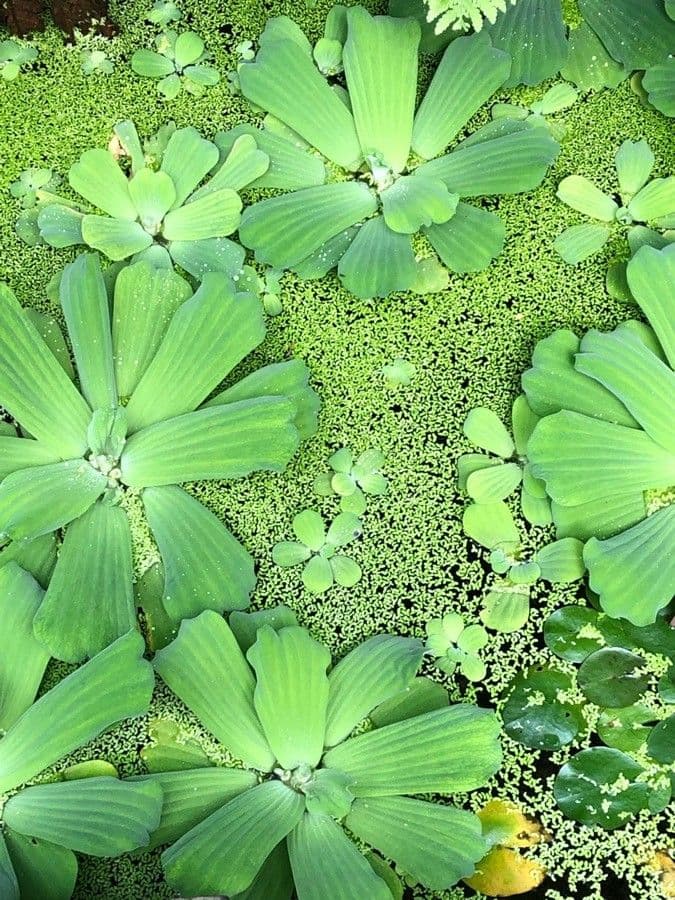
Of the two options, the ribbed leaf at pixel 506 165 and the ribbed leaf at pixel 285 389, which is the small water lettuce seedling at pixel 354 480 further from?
the ribbed leaf at pixel 506 165

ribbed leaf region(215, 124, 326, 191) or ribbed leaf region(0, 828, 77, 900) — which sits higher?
ribbed leaf region(215, 124, 326, 191)

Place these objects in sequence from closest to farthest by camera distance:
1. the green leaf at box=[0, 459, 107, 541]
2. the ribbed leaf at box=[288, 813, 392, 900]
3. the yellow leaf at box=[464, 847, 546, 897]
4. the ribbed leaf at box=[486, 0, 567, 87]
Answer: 1. the ribbed leaf at box=[288, 813, 392, 900]
2. the yellow leaf at box=[464, 847, 546, 897]
3. the green leaf at box=[0, 459, 107, 541]
4. the ribbed leaf at box=[486, 0, 567, 87]

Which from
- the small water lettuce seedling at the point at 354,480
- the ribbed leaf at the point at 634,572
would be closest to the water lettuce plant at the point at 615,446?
the ribbed leaf at the point at 634,572

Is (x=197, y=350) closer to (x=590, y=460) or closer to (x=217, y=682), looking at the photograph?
(x=217, y=682)

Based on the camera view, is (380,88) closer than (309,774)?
No

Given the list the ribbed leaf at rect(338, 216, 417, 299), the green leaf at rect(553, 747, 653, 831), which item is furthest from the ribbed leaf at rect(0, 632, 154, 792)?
the ribbed leaf at rect(338, 216, 417, 299)

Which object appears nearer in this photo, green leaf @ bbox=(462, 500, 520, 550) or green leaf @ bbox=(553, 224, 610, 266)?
green leaf @ bbox=(462, 500, 520, 550)

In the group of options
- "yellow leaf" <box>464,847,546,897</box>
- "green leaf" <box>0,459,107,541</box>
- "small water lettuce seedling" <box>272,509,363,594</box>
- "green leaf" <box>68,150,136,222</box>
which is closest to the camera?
"yellow leaf" <box>464,847,546,897</box>

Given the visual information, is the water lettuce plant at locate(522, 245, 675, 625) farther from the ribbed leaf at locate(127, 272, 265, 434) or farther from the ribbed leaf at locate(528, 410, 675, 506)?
the ribbed leaf at locate(127, 272, 265, 434)

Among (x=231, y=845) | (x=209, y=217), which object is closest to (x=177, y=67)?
(x=209, y=217)
